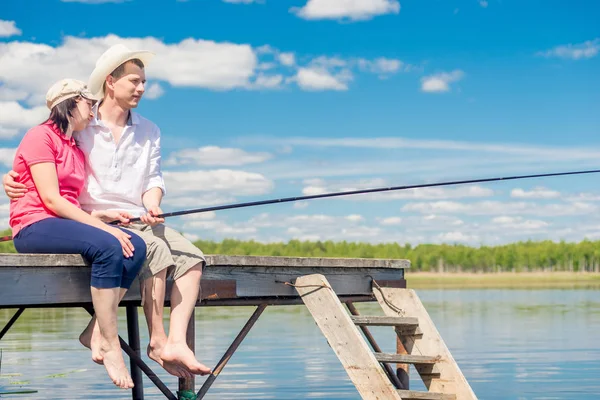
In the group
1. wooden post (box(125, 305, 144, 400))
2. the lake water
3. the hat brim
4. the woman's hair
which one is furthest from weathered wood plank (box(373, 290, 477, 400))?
the lake water

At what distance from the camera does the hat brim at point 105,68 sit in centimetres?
518

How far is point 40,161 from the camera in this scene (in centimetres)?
474

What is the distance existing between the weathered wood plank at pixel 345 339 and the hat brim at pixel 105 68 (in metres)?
1.88

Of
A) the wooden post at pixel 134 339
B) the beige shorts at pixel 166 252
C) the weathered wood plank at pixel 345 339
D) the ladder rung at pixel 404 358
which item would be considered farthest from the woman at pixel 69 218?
the wooden post at pixel 134 339

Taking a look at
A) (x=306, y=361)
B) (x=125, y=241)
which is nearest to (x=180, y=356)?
(x=125, y=241)

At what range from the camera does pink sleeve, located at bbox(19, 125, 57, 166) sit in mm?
4754

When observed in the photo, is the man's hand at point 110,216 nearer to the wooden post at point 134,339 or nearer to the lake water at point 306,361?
the wooden post at point 134,339

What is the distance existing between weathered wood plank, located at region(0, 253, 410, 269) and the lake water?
5.99 m

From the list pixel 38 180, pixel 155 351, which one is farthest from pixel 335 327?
pixel 38 180

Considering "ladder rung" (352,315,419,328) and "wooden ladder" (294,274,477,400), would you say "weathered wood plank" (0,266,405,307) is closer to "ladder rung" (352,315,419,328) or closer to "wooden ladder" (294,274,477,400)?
"wooden ladder" (294,274,477,400)

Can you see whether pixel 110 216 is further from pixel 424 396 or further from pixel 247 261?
pixel 424 396

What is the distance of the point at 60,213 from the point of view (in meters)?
4.74

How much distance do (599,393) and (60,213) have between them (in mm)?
10637

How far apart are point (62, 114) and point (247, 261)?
161 centimetres
